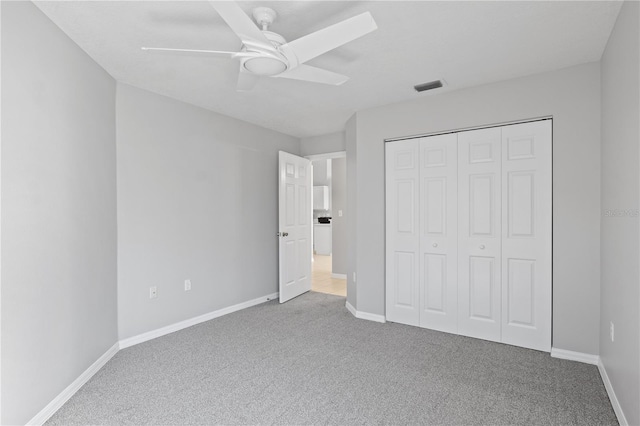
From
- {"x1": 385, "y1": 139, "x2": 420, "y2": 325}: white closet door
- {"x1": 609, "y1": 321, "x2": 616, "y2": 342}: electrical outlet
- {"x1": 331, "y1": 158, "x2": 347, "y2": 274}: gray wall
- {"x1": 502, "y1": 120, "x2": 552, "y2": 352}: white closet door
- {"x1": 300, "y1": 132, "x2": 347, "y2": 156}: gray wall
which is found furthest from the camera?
{"x1": 331, "y1": 158, "x2": 347, "y2": 274}: gray wall

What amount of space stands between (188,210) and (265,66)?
85.3 inches

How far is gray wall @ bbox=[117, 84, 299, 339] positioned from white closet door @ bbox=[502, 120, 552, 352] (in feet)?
9.57

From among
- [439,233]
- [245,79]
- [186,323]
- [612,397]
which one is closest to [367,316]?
[439,233]

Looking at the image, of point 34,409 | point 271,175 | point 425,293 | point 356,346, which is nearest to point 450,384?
point 356,346

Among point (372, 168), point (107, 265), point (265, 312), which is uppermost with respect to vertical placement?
point (372, 168)

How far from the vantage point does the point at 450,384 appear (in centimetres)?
235

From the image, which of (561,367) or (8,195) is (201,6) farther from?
(561,367)

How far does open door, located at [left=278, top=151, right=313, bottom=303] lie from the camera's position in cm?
445

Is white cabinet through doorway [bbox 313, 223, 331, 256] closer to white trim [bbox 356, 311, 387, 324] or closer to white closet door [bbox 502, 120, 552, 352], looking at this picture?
white trim [bbox 356, 311, 387, 324]

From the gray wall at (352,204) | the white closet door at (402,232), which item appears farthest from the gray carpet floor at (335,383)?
the gray wall at (352,204)

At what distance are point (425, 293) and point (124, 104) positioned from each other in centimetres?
346

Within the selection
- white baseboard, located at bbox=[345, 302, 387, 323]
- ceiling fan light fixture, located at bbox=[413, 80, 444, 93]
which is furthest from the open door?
ceiling fan light fixture, located at bbox=[413, 80, 444, 93]

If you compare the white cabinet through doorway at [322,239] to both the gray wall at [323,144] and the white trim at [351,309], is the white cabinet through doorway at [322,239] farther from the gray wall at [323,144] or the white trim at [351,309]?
the white trim at [351,309]

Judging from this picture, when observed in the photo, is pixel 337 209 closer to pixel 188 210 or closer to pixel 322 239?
pixel 188 210
